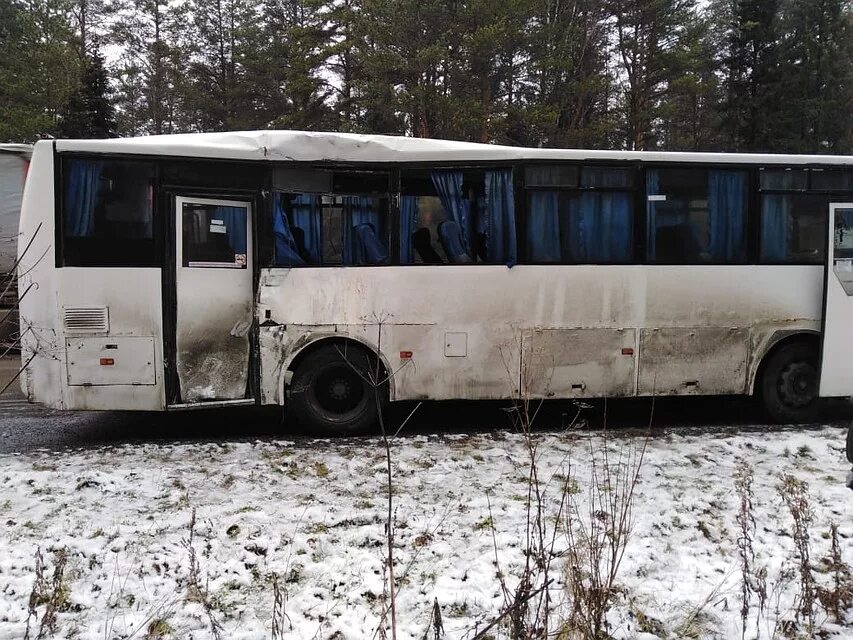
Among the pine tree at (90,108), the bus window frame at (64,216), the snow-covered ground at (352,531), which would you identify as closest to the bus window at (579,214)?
the snow-covered ground at (352,531)

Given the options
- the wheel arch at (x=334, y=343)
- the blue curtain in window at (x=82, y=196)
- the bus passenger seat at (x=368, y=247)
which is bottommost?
the wheel arch at (x=334, y=343)

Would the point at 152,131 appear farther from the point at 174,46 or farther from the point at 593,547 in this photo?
the point at 593,547

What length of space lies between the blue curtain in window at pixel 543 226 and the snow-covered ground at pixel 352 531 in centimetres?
205

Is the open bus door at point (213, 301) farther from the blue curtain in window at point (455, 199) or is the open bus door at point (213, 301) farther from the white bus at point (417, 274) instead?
the blue curtain in window at point (455, 199)

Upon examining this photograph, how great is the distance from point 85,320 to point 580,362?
5038 mm

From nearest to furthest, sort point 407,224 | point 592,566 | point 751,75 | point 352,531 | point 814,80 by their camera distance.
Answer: point 592,566 → point 352,531 → point 407,224 → point 814,80 → point 751,75

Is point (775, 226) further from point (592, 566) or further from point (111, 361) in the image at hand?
point (111, 361)

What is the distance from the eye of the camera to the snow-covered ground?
325 centimetres

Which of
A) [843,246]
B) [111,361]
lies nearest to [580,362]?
[843,246]

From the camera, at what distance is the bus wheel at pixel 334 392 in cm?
659

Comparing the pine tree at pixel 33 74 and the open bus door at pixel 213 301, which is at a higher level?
the pine tree at pixel 33 74

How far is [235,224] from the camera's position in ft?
21.3

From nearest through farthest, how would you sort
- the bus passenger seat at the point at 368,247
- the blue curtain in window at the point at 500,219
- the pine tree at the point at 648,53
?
the bus passenger seat at the point at 368,247 < the blue curtain in window at the point at 500,219 < the pine tree at the point at 648,53

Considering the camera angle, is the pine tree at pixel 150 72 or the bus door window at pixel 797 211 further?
the pine tree at pixel 150 72
